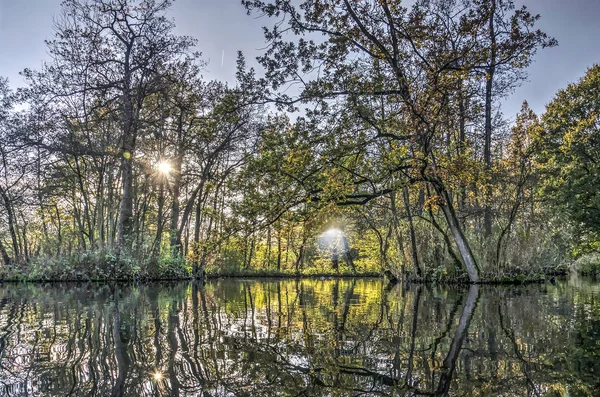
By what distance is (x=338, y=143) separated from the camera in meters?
11.4

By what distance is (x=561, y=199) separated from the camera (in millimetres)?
23859

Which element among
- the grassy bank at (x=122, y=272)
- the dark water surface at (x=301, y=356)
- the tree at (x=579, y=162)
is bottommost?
the grassy bank at (x=122, y=272)

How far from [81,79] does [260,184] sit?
33.5ft

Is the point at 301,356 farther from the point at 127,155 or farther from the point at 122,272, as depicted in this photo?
the point at 127,155

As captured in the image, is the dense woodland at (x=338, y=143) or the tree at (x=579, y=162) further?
the tree at (x=579, y=162)

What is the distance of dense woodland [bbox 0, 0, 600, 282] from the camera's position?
1136 centimetres

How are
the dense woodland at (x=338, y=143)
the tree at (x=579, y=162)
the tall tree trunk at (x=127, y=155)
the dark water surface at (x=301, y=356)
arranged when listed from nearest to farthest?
1. the dark water surface at (x=301, y=356)
2. the dense woodland at (x=338, y=143)
3. the tall tree trunk at (x=127, y=155)
4. the tree at (x=579, y=162)

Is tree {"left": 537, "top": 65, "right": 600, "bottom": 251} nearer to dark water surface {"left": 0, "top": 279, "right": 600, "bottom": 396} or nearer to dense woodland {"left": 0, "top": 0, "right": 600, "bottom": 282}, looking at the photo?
dense woodland {"left": 0, "top": 0, "right": 600, "bottom": 282}

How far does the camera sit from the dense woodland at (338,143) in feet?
37.3

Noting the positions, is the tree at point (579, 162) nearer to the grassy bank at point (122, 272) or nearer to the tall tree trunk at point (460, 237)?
the grassy bank at point (122, 272)

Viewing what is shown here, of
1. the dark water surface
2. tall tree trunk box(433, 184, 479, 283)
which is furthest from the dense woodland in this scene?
the dark water surface

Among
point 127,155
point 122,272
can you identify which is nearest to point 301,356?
→ point 122,272

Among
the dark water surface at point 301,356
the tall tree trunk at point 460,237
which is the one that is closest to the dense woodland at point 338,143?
the tall tree trunk at point 460,237

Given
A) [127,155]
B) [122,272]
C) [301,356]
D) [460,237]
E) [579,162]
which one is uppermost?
[579,162]
